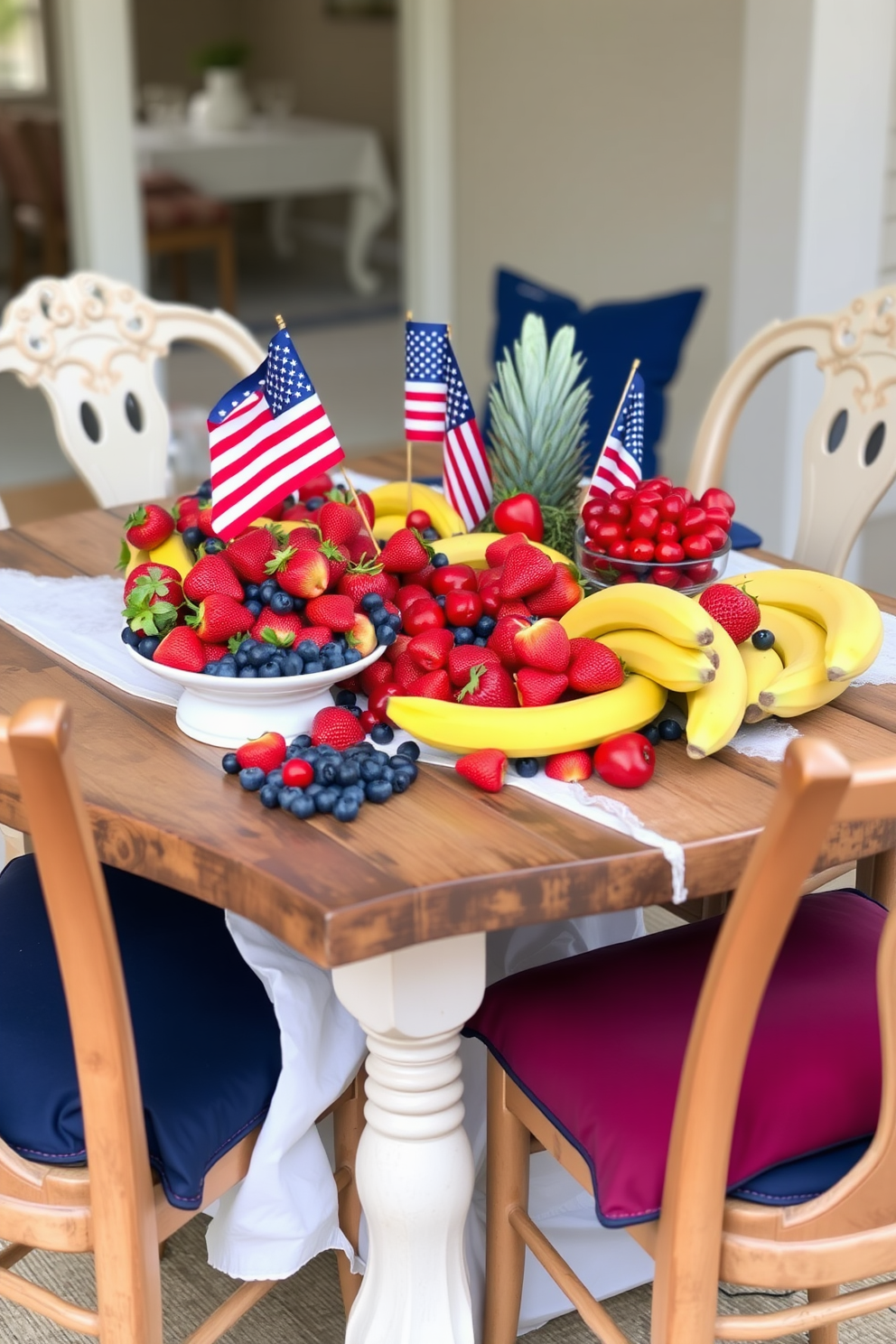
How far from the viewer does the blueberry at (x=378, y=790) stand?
1.18 metres

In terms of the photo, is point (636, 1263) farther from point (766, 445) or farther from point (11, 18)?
point (11, 18)

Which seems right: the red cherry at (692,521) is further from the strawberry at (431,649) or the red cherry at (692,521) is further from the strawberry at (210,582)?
the strawberry at (210,582)

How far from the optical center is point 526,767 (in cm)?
123

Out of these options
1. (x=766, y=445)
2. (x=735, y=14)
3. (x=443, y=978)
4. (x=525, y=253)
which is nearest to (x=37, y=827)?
(x=443, y=978)

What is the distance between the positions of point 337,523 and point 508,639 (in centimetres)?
27

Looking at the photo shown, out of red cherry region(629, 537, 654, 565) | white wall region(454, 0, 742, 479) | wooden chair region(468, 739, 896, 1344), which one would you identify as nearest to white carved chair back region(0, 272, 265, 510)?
red cherry region(629, 537, 654, 565)

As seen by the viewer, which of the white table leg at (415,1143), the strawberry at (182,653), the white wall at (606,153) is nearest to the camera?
the white table leg at (415,1143)

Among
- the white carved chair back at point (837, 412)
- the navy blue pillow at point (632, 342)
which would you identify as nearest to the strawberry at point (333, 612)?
the white carved chair back at point (837, 412)

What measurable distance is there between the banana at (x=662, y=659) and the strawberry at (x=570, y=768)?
103 millimetres

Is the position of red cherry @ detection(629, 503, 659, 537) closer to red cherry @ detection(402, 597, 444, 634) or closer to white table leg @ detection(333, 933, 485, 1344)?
red cherry @ detection(402, 597, 444, 634)

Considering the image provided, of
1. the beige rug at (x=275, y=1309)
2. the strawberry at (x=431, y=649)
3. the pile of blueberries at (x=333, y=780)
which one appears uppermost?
the strawberry at (x=431, y=649)

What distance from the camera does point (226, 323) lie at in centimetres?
238

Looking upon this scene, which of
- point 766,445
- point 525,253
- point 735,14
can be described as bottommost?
point 766,445

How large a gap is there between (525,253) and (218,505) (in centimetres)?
349
